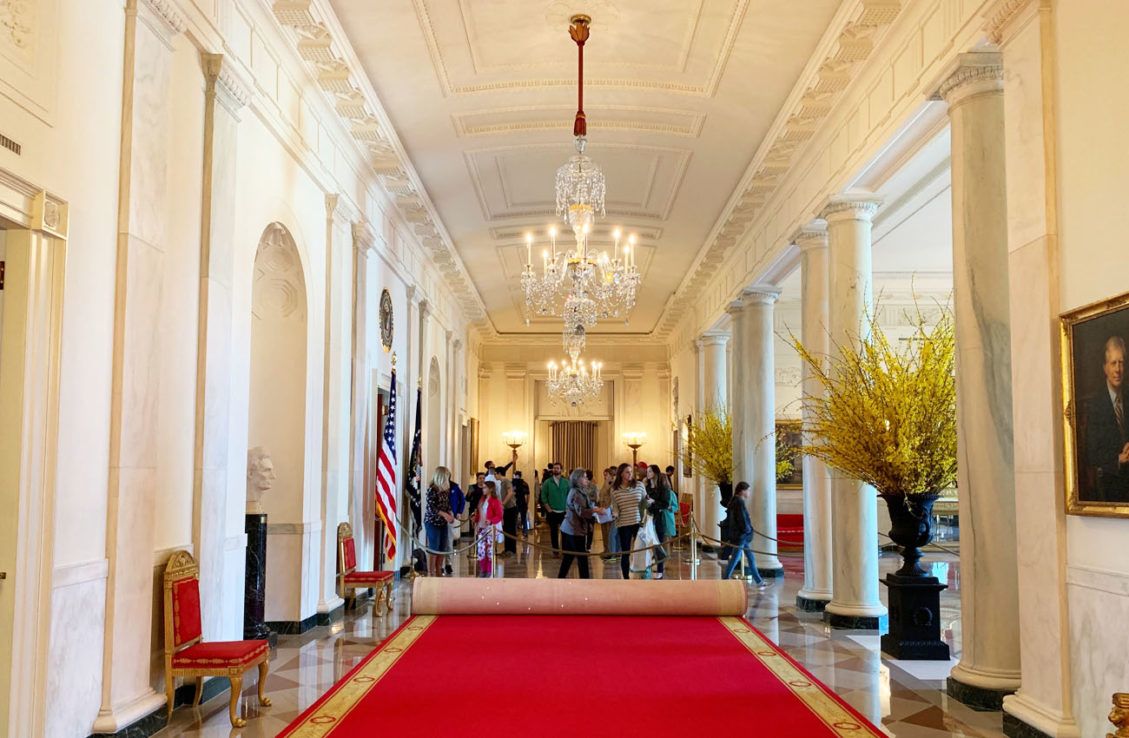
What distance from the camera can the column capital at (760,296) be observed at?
48.5ft

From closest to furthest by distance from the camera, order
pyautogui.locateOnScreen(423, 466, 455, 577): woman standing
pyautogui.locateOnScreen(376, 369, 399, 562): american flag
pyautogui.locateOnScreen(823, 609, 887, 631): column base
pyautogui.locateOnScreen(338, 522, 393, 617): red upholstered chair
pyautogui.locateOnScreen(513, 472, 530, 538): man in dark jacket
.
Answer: pyautogui.locateOnScreen(823, 609, 887, 631): column base < pyautogui.locateOnScreen(338, 522, 393, 617): red upholstered chair < pyautogui.locateOnScreen(376, 369, 399, 562): american flag < pyautogui.locateOnScreen(423, 466, 455, 577): woman standing < pyautogui.locateOnScreen(513, 472, 530, 538): man in dark jacket

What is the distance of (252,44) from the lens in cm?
756

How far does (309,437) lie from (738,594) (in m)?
4.58

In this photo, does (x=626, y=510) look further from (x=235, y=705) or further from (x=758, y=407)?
(x=235, y=705)

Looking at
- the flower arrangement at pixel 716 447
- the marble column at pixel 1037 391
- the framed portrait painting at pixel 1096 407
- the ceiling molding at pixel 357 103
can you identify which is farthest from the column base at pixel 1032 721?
the flower arrangement at pixel 716 447

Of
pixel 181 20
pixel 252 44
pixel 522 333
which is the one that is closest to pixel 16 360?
pixel 181 20

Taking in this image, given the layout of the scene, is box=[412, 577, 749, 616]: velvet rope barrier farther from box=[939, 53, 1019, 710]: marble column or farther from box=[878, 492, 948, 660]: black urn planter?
box=[939, 53, 1019, 710]: marble column

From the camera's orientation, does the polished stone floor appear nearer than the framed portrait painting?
No

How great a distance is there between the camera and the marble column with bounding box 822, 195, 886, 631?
9.51 meters

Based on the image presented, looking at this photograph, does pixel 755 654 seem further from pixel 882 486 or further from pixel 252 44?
pixel 252 44

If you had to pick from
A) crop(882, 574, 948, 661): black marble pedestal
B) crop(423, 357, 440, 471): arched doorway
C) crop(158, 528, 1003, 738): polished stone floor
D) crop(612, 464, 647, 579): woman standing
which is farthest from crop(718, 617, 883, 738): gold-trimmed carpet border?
crop(423, 357, 440, 471): arched doorway

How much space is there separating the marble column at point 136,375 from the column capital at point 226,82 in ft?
2.47

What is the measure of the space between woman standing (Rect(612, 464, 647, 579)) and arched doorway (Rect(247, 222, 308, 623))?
5417 millimetres

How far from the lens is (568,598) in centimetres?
976
